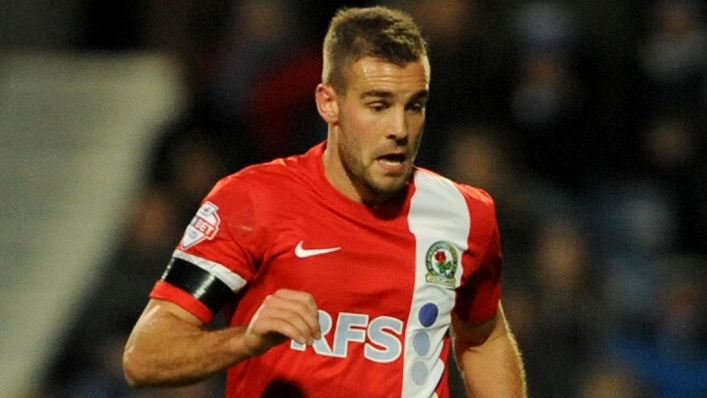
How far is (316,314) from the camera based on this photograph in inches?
144

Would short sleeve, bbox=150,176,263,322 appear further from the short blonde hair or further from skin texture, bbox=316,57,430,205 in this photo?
the short blonde hair

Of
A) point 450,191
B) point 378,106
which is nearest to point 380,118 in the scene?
point 378,106

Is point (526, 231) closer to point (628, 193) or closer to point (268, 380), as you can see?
point (628, 193)

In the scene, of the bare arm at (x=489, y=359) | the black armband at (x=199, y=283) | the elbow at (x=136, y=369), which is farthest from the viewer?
the bare arm at (x=489, y=359)

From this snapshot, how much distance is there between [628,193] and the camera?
9.65 m

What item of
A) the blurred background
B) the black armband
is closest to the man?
the black armband

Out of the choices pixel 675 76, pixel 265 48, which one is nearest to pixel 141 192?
pixel 265 48

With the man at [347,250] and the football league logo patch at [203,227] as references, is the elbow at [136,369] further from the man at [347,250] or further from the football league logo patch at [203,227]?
the football league logo patch at [203,227]

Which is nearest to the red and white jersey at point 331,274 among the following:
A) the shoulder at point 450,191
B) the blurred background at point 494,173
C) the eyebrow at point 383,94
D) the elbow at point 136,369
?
the shoulder at point 450,191

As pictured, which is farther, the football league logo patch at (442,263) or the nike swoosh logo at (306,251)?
the football league logo patch at (442,263)

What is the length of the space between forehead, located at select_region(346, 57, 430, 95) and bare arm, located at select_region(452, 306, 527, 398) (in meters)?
0.92

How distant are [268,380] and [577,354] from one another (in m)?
3.94

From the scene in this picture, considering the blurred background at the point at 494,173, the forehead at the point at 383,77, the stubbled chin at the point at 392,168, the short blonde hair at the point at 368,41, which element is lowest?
the blurred background at the point at 494,173

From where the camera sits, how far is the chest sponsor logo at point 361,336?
4348mm
